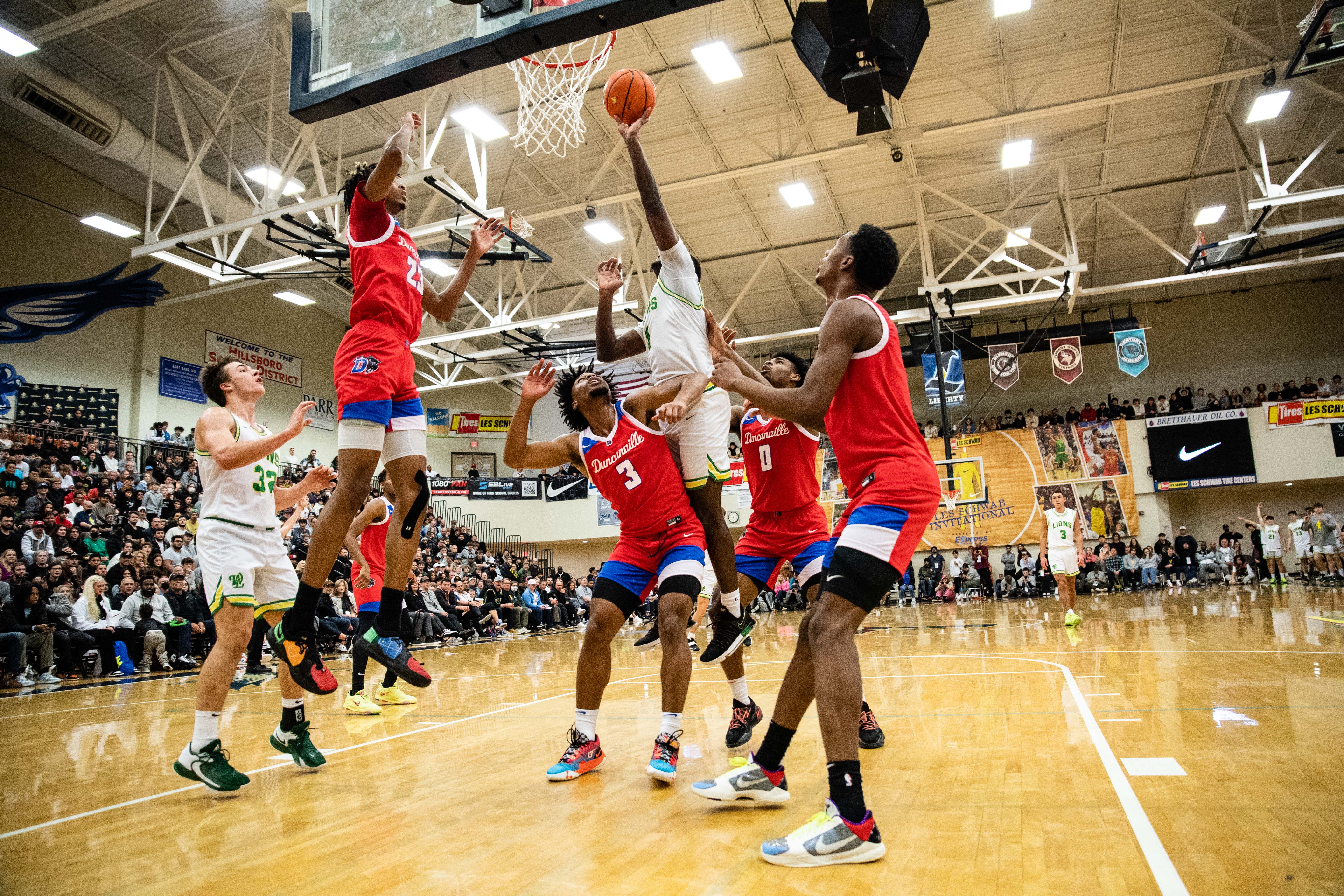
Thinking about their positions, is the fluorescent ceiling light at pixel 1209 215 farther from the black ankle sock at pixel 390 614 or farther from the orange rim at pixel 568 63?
the black ankle sock at pixel 390 614

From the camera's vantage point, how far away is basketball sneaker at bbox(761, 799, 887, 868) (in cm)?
225

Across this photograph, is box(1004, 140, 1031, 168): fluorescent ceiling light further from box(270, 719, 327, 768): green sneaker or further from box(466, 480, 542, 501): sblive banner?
box(466, 480, 542, 501): sblive banner

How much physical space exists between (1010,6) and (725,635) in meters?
10.7

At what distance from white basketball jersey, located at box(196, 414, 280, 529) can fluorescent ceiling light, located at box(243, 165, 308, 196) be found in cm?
1012

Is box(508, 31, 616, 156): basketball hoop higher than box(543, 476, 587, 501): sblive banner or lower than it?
higher

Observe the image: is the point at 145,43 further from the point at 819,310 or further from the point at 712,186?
the point at 819,310

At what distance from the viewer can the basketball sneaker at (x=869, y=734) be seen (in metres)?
3.78

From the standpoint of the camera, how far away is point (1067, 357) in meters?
18.7

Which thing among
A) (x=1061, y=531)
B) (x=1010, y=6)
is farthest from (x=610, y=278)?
(x=1010, y=6)

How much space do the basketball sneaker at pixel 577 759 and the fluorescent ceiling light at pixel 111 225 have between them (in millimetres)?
15031

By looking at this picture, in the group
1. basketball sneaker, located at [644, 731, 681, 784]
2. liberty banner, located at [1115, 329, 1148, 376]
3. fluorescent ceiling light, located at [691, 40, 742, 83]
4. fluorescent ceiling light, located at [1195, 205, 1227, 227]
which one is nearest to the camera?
basketball sneaker, located at [644, 731, 681, 784]

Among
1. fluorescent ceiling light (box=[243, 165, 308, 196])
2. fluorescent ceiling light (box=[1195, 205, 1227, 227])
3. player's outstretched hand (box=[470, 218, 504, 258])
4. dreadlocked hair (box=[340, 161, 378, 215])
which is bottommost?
player's outstretched hand (box=[470, 218, 504, 258])

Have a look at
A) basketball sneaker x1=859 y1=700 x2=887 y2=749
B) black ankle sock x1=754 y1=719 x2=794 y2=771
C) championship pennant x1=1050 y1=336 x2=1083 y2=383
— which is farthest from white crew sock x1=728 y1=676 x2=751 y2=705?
championship pennant x1=1050 y1=336 x2=1083 y2=383

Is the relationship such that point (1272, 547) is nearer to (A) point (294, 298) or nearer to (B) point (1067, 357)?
(B) point (1067, 357)
